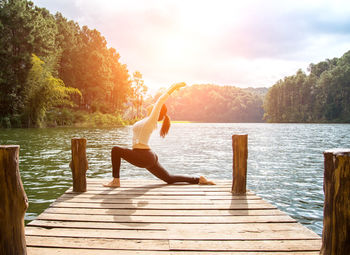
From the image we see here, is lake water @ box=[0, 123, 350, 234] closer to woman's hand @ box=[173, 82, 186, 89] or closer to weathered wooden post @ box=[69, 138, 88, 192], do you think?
weathered wooden post @ box=[69, 138, 88, 192]

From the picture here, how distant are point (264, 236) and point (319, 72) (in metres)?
86.7

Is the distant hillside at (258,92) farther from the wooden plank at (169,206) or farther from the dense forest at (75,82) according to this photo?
the wooden plank at (169,206)

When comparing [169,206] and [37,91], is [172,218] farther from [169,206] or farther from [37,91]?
[37,91]

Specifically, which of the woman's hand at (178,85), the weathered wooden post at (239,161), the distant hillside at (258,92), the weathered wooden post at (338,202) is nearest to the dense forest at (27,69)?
the woman's hand at (178,85)

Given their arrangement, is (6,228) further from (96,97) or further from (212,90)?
(212,90)

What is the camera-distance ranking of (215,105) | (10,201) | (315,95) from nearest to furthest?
(10,201), (315,95), (215,105)

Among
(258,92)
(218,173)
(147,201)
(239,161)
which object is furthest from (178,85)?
(258,92)

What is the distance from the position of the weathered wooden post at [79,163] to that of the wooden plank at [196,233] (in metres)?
1.50

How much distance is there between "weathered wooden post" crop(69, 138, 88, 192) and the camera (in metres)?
4.25

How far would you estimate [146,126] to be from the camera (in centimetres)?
426

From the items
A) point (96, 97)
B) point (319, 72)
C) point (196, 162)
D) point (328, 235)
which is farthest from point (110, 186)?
point (319, 72)

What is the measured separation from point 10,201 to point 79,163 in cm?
232

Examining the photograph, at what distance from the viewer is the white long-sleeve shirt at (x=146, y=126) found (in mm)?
4211

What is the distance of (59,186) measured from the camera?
6.66 metres
